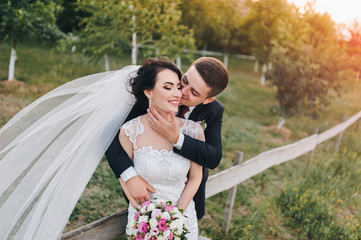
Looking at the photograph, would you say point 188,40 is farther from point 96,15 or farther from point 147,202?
point 147,202

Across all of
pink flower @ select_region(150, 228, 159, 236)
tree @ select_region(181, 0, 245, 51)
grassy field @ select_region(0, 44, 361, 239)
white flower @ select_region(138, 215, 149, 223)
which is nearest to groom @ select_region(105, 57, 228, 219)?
white flower @ select_region(138, 215, 149, 223)

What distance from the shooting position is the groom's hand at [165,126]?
2.08 meters

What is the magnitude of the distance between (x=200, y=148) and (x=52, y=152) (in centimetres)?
100

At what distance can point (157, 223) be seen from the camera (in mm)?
1905

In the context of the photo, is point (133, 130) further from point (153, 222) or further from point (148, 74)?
point (153, 222)

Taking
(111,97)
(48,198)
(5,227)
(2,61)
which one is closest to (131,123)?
(111,97)

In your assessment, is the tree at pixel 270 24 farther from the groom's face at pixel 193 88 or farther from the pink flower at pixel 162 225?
the pink flower at pixel 162 225

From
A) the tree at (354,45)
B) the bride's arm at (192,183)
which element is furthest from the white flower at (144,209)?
the tree at (354,45)

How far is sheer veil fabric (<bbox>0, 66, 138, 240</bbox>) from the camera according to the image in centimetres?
189

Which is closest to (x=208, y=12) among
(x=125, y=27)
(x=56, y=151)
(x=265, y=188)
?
(x=125, y=27)

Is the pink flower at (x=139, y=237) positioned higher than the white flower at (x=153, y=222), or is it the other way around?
the white flower at (x=153, y=222)

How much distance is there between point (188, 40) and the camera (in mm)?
8188

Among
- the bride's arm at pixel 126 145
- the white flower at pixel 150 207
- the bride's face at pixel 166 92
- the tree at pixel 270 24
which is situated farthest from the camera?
the tree at pixel 270 24

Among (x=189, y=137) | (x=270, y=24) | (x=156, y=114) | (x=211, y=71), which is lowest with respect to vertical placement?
(x=189, y=137)
